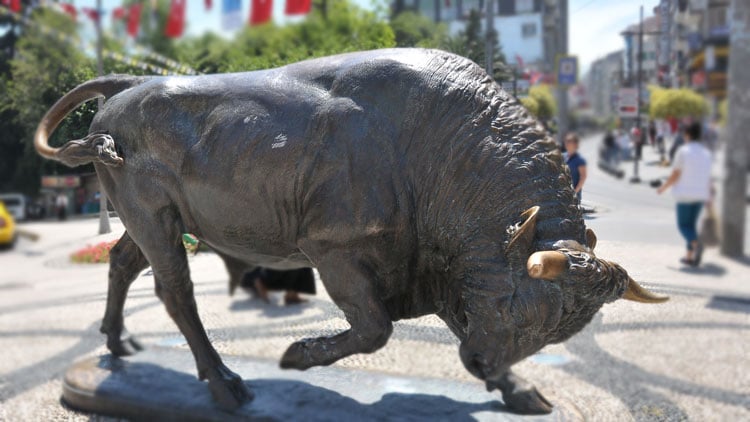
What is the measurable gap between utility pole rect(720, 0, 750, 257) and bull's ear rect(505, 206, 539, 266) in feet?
10.7

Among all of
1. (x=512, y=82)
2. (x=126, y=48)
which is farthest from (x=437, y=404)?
(x=126, y=48)

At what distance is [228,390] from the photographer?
3.52 metres

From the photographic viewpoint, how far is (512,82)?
13.8ft

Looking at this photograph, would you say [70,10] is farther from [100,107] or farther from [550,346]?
[550,346]

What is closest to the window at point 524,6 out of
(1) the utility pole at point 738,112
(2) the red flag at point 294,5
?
(1) the utility pole at point 738,112

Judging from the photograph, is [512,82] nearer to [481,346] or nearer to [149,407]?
[481,346]

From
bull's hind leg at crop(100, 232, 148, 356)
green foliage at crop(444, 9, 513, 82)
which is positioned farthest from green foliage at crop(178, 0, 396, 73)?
bull's hind leg at crop(100, 232, 148, 356)

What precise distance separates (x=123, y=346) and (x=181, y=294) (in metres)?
1.05

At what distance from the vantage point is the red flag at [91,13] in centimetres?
534

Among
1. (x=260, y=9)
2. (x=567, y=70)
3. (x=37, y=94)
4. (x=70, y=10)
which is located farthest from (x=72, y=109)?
(x=567, y=70)

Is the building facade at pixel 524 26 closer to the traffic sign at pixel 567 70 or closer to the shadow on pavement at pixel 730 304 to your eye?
the traffic sign at pixel 567 70

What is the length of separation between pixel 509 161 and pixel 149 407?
2.36 meters

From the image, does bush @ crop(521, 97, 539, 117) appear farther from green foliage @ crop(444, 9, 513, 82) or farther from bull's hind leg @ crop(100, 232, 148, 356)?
bull's hind leg @ crop(100, 232, 148, 356)

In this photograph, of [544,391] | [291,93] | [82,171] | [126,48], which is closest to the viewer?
[291,93]
